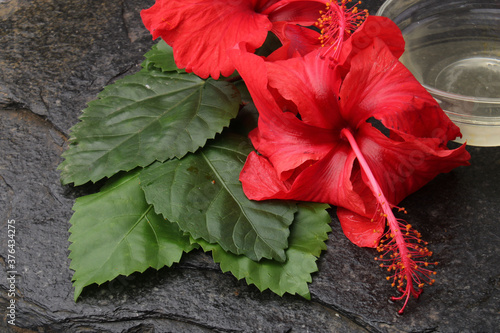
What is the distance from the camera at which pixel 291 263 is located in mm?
980

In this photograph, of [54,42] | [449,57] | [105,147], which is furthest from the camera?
A: [54,42]

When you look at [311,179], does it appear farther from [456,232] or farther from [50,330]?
[50,330]

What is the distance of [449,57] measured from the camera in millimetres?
1345

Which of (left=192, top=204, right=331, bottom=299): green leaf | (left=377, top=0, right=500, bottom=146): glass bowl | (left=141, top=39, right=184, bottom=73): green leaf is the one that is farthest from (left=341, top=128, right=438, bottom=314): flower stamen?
(left=141, top=39, right=184, bottom=73): green leaf

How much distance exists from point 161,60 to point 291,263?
1.69ft

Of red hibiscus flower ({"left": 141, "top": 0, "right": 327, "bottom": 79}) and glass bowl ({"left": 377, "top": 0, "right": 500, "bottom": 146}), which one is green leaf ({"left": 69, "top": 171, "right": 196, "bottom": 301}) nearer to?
red hibiscus flower ({"left": 141, "top": 0, "right": 327, "bottom": 79})

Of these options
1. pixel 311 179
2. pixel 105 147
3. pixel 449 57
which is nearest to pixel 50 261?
pixel 105 147

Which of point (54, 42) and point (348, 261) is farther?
point (54, 42)

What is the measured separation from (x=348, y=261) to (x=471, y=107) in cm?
35

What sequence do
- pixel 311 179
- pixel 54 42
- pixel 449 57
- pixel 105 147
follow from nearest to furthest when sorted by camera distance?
pixel 311 179
pixel 105 147
pixel 449 57
pixel 54 42

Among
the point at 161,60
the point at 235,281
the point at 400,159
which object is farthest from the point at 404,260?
the point at 161,60

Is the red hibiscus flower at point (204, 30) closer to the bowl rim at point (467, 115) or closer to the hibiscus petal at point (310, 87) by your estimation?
the hibiscus petal at point (310, 87)

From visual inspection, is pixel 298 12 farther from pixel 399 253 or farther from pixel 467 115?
pixel 399 253

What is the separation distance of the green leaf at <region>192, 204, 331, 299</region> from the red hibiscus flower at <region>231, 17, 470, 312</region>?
0.05 meters
